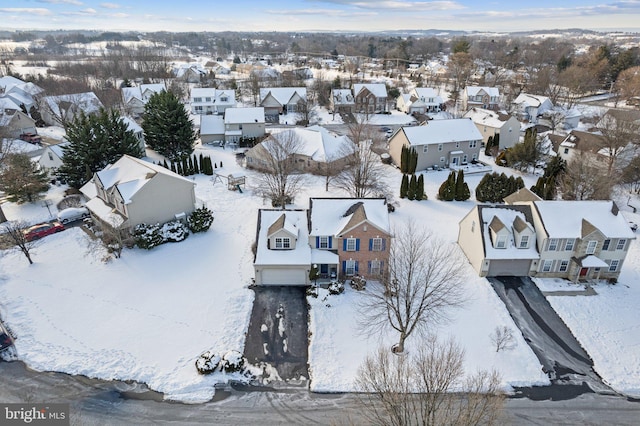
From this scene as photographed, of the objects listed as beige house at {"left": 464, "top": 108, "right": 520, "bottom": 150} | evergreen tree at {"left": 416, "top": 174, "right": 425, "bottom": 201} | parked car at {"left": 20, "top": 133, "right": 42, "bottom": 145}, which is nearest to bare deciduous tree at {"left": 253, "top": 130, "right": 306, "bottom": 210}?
evergreen tree at {"left": 416, "top": 174, "right": 425, "bottom": 201}

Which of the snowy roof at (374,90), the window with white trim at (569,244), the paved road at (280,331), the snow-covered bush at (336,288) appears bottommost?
the paved road at (280,331)

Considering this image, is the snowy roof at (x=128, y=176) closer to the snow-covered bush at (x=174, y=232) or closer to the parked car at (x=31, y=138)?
the snow-covered bush at (x=174, y=232)

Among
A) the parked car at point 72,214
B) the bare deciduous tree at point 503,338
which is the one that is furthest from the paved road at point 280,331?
the parked car at point 72,214

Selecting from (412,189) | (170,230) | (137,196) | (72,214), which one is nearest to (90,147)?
(72,214)

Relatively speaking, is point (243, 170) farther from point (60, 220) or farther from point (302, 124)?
point (302, 124)

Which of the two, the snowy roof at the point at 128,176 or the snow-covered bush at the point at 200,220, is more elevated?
the snowy roof at the point at 128,176

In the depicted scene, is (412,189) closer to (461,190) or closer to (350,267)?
(461,190)
